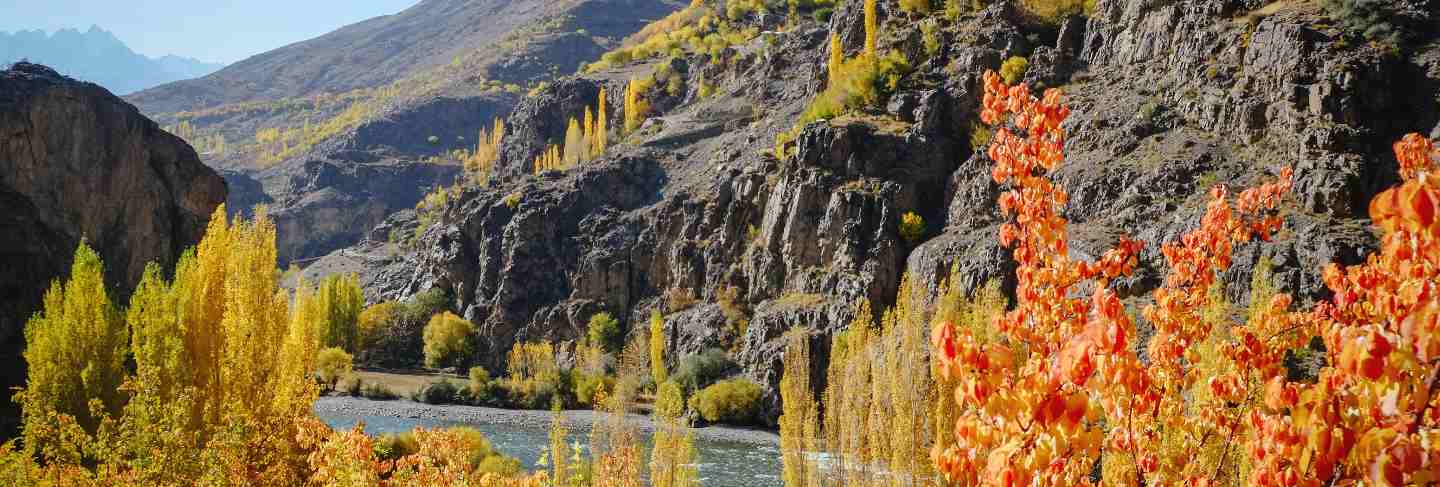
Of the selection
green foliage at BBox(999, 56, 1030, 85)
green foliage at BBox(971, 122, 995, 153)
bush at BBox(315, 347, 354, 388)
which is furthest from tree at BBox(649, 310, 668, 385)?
green foliage at BBox(999, 56, 1030, 85)

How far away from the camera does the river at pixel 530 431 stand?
45.5m

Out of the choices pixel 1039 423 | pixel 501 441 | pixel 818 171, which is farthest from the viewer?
pixel 818 171

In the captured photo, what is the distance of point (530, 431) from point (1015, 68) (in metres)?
42.9

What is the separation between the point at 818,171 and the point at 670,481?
5140 centimetres

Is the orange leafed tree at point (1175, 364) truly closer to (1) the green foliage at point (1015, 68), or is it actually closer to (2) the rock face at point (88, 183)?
(2) the rock face at point (88, 183)

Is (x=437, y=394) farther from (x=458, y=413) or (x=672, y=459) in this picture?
(x=672, y=459)

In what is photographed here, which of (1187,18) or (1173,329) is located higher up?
(1187,18)

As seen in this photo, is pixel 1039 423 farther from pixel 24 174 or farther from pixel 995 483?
pixel 24 174

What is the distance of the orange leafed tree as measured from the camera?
3.23m

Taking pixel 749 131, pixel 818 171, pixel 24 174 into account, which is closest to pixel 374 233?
pixel 749 131

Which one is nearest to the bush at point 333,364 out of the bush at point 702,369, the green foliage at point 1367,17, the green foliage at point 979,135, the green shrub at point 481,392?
the green shrub at point 481,392

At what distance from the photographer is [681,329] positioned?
242ft

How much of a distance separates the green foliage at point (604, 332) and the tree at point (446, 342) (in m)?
12.0

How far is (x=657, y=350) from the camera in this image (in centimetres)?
7075
